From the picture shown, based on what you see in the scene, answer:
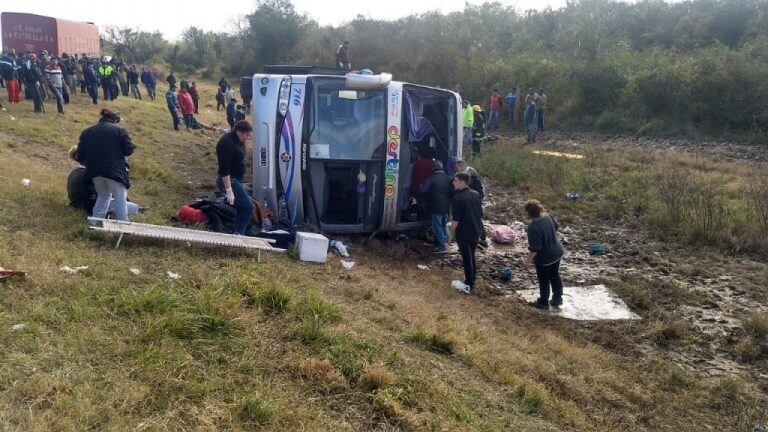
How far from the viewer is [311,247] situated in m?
6.75

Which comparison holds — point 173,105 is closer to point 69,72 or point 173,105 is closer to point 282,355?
point 69,72

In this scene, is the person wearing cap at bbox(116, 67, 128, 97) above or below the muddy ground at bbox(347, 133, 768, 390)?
above

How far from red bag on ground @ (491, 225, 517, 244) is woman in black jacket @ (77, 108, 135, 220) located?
5693 millimetres

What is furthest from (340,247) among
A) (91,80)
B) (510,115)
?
Result: (510,115)

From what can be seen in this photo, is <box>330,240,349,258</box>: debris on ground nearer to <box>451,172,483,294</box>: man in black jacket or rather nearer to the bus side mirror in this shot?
<box>451,172,483,294</box>: man in black jacket

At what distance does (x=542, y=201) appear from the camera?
1191 cm

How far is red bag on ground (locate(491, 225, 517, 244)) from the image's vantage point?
937 cm

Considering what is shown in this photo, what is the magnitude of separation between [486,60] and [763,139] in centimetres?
1454

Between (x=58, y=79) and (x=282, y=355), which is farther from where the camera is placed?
(x=58, y=79)

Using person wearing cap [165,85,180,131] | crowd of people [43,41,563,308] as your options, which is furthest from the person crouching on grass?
person wearing cap [165,85,180,131]

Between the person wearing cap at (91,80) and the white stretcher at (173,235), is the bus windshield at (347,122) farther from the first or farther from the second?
the person wearing cap at (91,80)

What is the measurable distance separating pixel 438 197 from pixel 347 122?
5.60 feet

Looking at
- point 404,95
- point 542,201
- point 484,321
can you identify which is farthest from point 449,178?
point 542,201

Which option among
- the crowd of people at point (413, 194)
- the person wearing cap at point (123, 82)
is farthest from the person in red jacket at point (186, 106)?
the crowd of people at point (413, 194)
